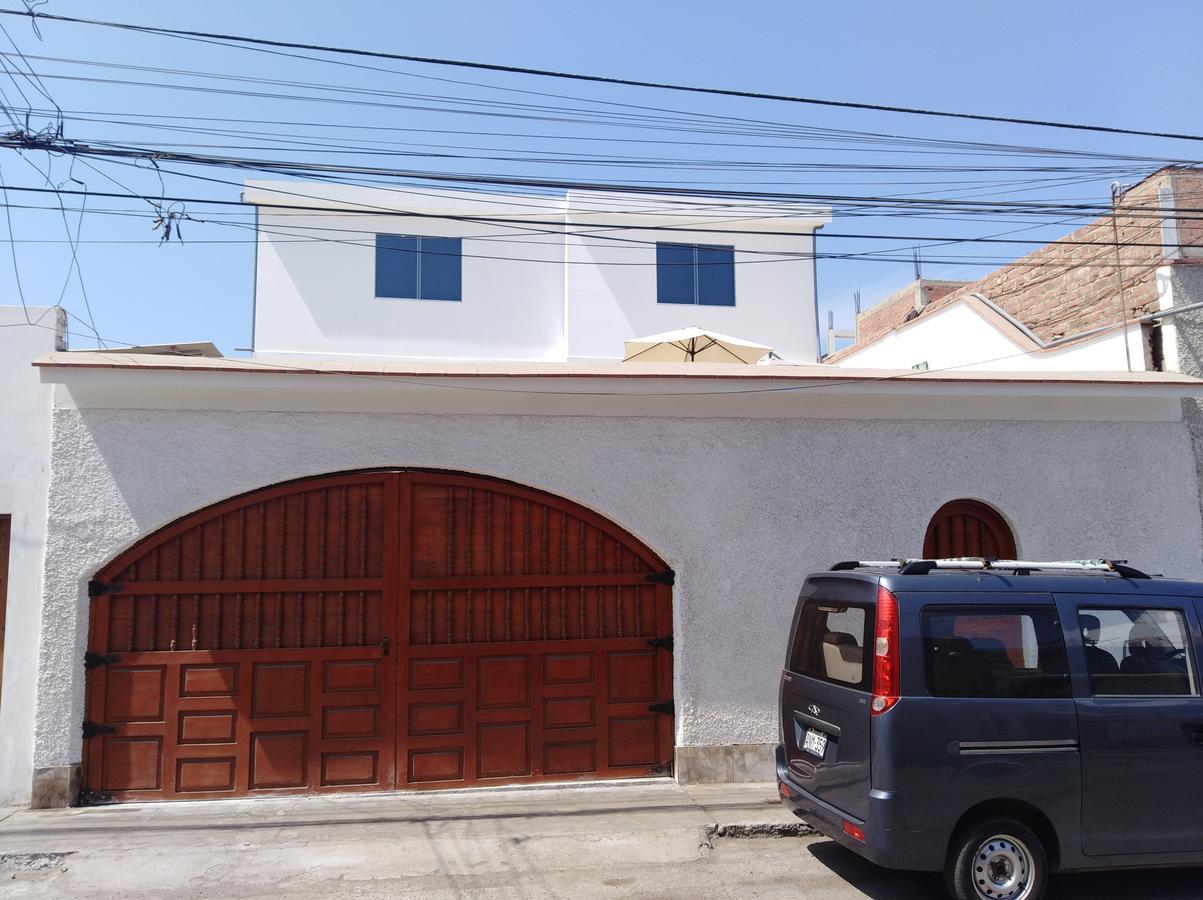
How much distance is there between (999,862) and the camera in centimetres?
473

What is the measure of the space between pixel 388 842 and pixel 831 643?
Answer: 3176mm

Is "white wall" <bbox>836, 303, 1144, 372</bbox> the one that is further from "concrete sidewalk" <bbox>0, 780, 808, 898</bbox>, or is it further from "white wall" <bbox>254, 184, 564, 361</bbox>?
"white wall" <bbox>254, 184, 564, 361</bbox>

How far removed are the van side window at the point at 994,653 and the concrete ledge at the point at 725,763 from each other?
9.11ft

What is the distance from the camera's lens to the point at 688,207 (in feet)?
65.9

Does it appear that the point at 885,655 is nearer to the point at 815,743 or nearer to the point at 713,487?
the point at 815,743

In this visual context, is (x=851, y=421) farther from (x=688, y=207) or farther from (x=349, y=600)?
(x=688, y=207)

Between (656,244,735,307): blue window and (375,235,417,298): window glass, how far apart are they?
5602mm

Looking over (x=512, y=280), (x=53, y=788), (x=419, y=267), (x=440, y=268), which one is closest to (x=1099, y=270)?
(x=53, y=788)

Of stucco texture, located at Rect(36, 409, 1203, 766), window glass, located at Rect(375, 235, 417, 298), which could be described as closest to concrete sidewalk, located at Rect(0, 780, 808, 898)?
stucco texture, located at Rect(36, 409, 1203, 766)

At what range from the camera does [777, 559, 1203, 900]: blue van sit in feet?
15.0

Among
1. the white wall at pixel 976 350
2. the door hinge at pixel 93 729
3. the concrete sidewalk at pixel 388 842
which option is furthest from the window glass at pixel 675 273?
the door hinge at pixel 93 729

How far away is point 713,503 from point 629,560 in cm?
86

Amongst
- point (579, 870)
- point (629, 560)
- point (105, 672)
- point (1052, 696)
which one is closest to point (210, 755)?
point (105, 672)

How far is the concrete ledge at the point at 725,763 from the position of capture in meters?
7.11
